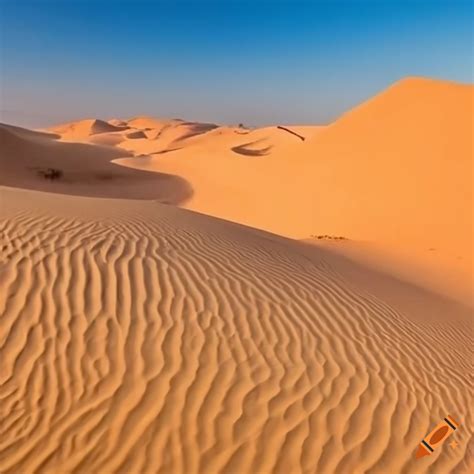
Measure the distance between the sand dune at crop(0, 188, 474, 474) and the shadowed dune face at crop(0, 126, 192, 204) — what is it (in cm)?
1484

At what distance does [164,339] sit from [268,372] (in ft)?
3.18

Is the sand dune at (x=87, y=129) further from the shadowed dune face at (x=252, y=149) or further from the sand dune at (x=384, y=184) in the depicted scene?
the sand dune at (x=384, y=184)

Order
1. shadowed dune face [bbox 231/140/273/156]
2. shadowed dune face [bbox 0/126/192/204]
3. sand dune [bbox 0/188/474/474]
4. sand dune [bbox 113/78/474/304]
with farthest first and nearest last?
shadowed dune face [bbox 231/140/273/156] → shadowed dune face [bbox 0/126/192/204] → sand dune [bbox 113/78/474/304] → sand dune [bbox 0/188/474/474]

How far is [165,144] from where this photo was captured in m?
51.7

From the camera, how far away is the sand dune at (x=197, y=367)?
302 cm

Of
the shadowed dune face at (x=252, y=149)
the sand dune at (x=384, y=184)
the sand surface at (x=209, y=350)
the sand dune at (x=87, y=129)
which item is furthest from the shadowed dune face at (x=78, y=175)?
the sand dune at (x=87, y=129)

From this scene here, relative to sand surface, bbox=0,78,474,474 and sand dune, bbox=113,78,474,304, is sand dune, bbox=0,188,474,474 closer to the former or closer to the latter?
sand surface, bbox=0,78,474,474

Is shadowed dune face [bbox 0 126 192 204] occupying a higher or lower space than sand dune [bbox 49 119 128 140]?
higher

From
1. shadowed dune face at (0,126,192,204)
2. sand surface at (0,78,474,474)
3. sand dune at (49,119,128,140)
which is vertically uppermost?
sand surface at (0,78,474,474)

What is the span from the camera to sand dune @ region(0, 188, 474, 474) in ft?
9.89

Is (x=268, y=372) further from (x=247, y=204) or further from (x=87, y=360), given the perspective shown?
(x=247, y=204)

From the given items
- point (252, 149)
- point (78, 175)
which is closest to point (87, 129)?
point (252, 149)

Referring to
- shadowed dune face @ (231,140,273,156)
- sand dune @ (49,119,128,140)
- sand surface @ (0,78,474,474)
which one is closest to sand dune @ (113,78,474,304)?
sand surface @ (0,78,474,474)

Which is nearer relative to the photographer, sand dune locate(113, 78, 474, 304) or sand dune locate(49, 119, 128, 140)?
sand dune locate(113, 78, 474, 304)
